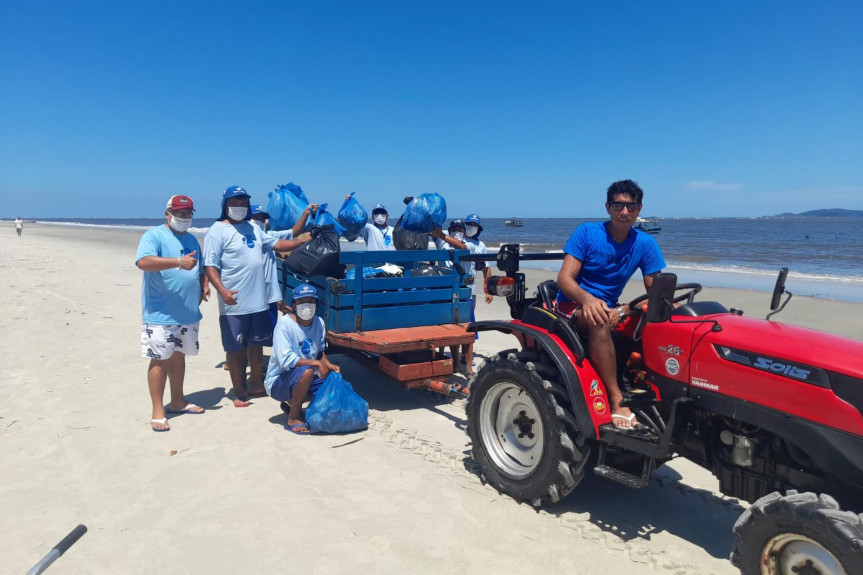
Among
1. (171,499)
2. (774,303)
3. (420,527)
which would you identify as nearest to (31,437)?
(171,499)

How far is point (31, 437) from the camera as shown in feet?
14.6

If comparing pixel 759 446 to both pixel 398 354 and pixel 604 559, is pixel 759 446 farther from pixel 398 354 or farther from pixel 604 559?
pixel 398 354

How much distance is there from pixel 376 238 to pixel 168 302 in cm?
265

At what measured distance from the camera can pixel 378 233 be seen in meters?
6.79

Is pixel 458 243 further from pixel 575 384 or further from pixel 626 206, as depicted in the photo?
pixel 575 384

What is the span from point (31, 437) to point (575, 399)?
4.18m

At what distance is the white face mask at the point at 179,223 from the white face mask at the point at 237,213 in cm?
39

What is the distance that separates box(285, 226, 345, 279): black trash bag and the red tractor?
1853 mm

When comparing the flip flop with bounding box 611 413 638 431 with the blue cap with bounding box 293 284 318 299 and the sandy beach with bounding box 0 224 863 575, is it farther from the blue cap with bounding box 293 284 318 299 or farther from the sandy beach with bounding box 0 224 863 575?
the blue cap with bounding box 293 284 318 299

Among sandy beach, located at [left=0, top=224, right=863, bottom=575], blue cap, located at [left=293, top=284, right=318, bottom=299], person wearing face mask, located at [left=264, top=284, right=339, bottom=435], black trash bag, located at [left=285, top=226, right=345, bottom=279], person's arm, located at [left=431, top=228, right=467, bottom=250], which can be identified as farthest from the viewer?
person's arm, located at [left=431, top=228, right=467, bottom=250]

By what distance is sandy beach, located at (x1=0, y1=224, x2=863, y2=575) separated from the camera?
297cm

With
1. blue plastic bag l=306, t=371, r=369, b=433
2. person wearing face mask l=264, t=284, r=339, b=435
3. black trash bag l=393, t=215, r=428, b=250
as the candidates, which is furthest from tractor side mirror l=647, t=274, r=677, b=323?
black trash bag l=393, t=215, r=428, b=250

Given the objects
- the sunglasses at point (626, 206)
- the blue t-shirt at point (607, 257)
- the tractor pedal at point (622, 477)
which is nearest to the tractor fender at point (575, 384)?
the tractor pedal at point (622, 477)

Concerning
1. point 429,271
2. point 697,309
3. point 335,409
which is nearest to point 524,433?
point 697,309
